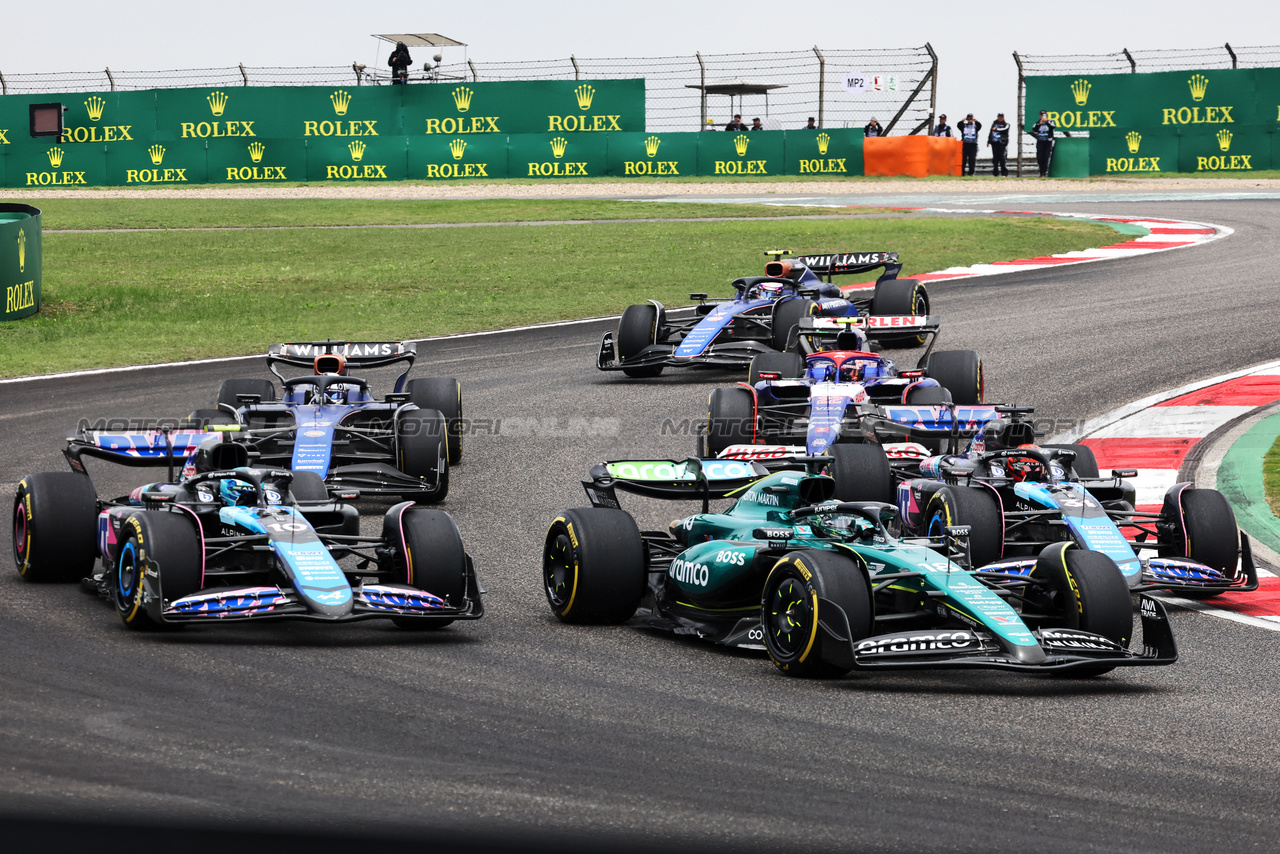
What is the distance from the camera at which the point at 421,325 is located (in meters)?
23.2

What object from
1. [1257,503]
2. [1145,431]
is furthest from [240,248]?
[1257,503]

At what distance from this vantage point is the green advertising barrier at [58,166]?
144 ft

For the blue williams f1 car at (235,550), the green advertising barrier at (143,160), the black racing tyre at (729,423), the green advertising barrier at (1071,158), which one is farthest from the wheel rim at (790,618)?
the green advertising barrier at (143,160)

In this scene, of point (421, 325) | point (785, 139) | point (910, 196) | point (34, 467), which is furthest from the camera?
point (785, 139)

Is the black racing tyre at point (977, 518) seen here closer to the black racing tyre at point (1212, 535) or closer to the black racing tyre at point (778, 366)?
the black racing tyre at point (1212, 535)

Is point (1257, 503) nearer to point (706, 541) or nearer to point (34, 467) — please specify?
point (706, 541)

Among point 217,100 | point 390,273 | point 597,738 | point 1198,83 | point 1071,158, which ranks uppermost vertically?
point 217,100

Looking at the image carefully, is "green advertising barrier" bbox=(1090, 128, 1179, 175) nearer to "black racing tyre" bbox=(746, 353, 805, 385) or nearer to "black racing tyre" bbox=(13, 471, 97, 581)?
"black racing tyre" bbox=(746, 353, 805, 385)

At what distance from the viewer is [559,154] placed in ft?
145

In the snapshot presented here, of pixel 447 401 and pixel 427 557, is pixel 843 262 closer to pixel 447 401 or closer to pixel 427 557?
pixel 447 401

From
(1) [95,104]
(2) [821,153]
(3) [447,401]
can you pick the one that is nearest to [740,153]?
(2) [821,153]

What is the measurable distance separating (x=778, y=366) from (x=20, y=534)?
23.5 feet

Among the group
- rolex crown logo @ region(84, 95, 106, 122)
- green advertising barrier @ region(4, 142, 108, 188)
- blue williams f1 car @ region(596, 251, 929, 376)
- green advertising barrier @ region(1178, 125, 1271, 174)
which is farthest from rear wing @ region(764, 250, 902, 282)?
green advertising barrier @ region(4, 142, 108, 188)

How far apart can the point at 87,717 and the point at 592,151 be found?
38.6 m
